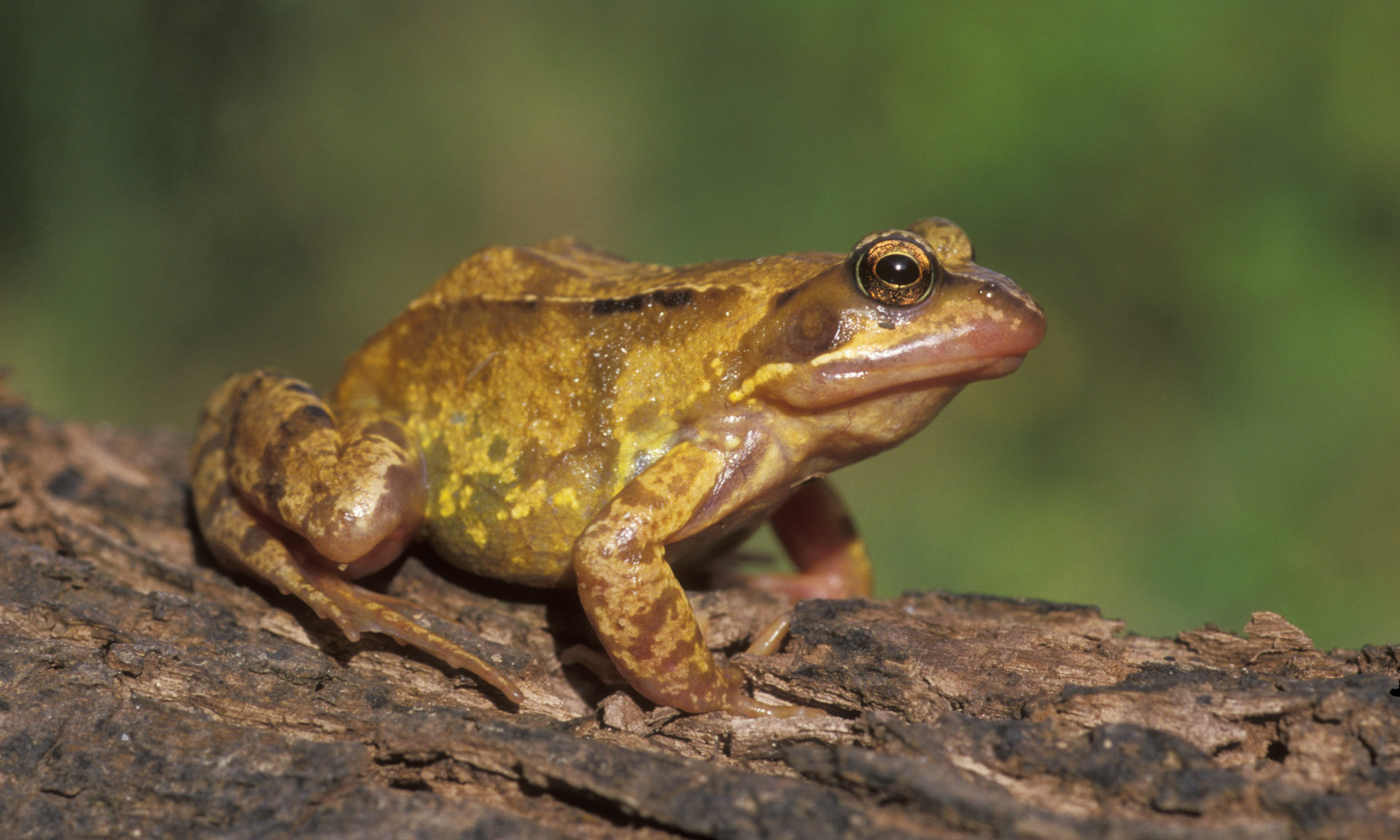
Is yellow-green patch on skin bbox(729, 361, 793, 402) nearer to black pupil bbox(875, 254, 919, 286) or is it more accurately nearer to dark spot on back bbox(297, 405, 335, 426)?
black pupil bbox(875, 254, 919, 286)

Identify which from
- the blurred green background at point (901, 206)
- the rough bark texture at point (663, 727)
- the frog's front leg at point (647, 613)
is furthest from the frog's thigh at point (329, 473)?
the blurred green background at point (901, 206)

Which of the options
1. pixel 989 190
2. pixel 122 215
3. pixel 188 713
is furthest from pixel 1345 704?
pixel 122 215

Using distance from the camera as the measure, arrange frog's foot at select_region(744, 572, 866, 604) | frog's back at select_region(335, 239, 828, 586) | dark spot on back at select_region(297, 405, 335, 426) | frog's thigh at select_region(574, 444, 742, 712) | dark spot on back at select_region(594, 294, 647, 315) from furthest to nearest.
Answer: frog's foot at select_region(744, 572, 866, 604)
dark spot on back at select_region(297, 405, 335, 426)
dark spot on back at select_region(594, 294, 647, 315)
frog's back at select_region(335, 239, 828, 586)
frog's thigh at select_region(574, 444, 742, 712)

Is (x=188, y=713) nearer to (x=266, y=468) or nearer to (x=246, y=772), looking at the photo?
(x=246, y=772)

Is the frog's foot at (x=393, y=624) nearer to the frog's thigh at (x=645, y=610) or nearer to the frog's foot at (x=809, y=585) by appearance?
the frog's thigh at (x=645, y=610)

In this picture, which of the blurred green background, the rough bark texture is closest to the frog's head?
the rough bark texture

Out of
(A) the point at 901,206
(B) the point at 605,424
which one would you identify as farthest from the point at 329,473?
(A) the point at 901,206
